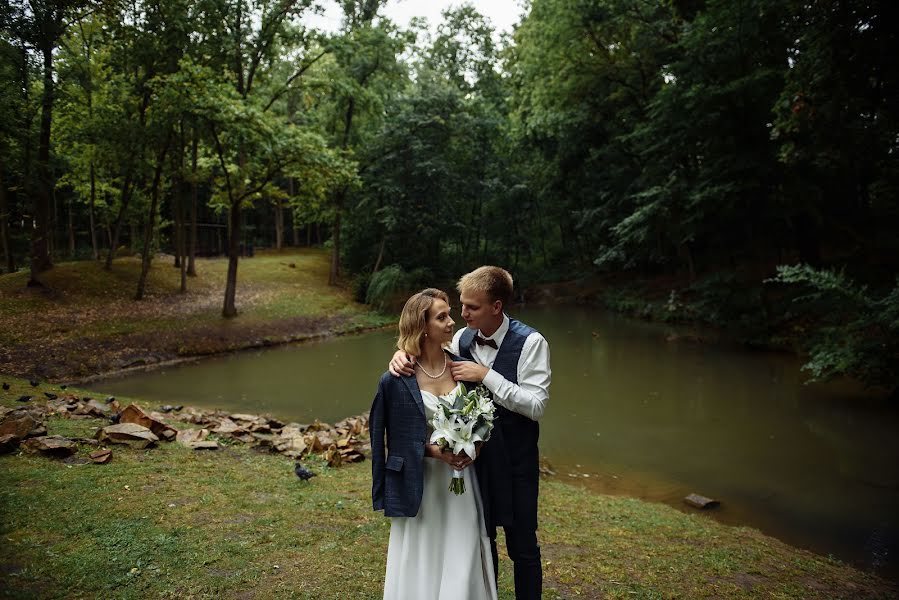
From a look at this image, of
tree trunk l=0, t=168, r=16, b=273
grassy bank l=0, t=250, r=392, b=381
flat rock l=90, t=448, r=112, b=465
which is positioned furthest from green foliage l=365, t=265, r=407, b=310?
flat rock l=90, t=448, r=112, b=465

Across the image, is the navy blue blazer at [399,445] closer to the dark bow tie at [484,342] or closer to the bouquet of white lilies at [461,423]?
the bouquet of white lilies at [461,423]

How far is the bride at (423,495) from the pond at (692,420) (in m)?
4.85

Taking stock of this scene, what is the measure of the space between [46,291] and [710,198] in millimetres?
18111

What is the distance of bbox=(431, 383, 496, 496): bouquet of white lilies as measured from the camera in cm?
268

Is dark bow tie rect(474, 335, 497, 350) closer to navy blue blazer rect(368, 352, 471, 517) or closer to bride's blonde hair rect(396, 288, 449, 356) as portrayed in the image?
bride's blonde hair rect(396, 288, 449, 356)

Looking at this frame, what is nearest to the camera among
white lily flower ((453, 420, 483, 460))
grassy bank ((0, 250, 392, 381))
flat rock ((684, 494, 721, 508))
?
white lily flower ((453, 420, 483, 460))

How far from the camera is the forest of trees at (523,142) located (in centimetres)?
943

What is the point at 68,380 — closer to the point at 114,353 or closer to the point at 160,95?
the point at 114,353

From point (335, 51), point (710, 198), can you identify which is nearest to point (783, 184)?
point (710, 198)

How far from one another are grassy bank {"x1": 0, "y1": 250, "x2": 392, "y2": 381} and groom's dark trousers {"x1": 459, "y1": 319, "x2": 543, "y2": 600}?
11664 mm

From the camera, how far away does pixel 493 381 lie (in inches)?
112

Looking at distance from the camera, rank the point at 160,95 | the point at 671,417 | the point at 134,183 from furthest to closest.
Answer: the point at 134,183
the point at 160,95
the point at 671,417

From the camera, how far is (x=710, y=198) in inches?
632

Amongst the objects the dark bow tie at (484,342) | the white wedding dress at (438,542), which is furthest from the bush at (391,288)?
the white wedding dress at (438,542)
